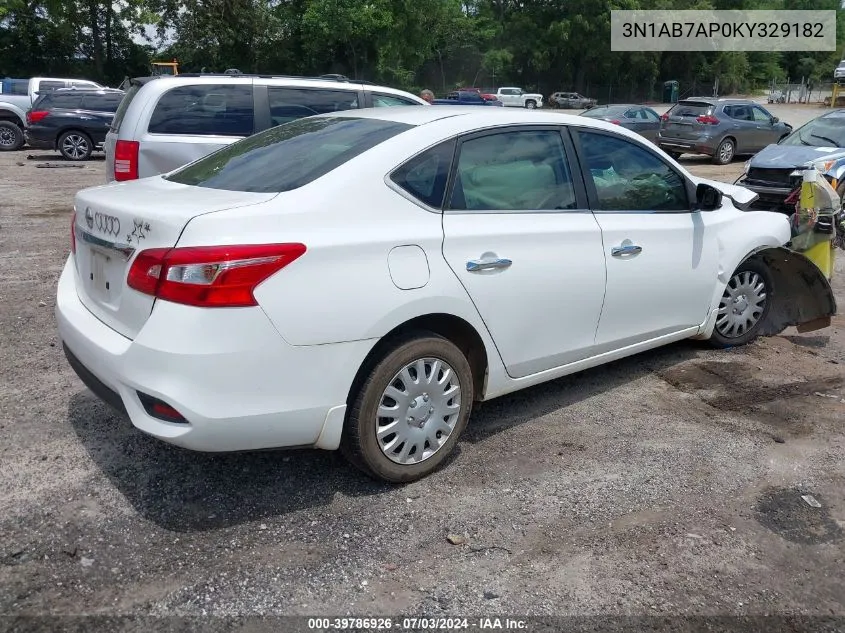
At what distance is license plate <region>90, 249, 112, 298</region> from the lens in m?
3.31

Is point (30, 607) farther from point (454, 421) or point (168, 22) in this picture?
point (168, 22)

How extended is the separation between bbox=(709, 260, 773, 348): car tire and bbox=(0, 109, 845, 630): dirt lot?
0.61 m

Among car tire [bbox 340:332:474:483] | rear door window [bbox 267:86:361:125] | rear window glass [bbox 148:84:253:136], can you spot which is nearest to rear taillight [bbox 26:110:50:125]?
rear window glass [bbox 148:84:253:136]

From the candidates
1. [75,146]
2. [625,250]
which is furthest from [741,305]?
[75,146]

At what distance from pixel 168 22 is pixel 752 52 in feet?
179

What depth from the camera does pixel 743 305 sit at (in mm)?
5391

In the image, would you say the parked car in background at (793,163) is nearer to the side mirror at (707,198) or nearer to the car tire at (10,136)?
the side mirror at (707,198)

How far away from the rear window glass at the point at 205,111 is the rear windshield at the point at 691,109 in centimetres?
1440

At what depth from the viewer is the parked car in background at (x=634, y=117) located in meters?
19.0

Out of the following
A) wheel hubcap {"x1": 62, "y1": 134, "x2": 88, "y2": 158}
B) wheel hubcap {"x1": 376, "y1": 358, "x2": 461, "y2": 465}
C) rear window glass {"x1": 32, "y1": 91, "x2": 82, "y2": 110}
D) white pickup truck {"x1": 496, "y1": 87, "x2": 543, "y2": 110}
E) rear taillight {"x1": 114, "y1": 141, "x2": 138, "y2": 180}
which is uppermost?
white pickup truck {"x1": 496, "y1": 87, "x2": 543, "y2": 110}

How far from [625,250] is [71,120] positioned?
1644 cm

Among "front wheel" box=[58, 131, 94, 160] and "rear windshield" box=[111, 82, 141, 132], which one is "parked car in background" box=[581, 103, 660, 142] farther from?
"rear windshield" box=[111, 82, 141, 132]

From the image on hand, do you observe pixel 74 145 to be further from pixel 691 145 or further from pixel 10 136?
pixel 691 145

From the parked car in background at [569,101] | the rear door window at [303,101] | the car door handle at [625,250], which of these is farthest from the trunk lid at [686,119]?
the parked car in background at [569,101]
